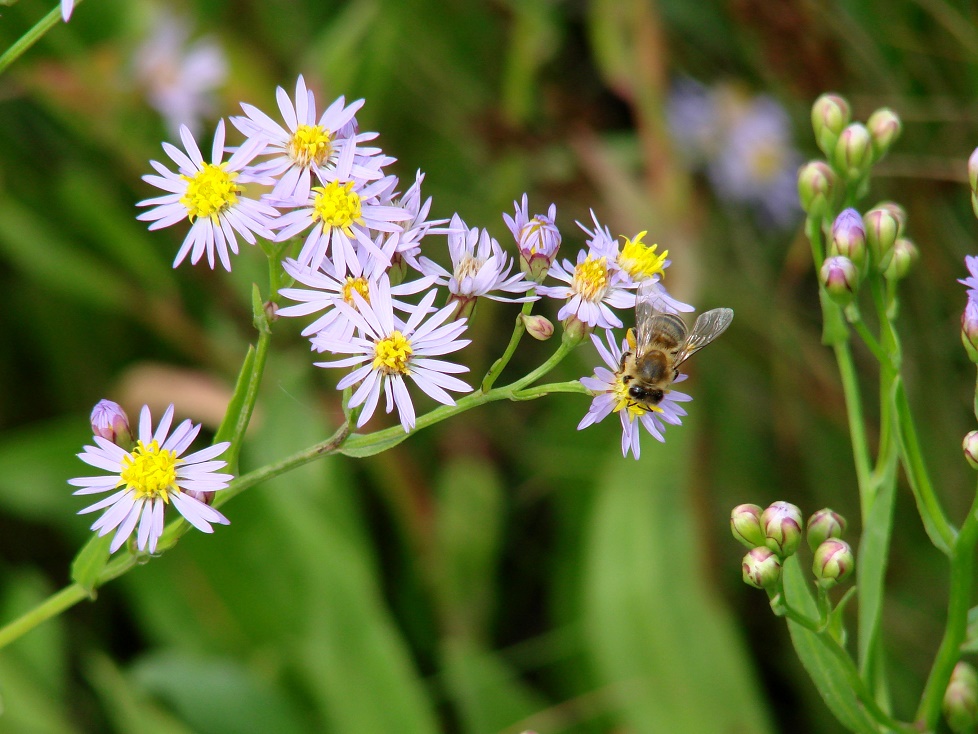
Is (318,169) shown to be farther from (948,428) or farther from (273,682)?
(948,428)

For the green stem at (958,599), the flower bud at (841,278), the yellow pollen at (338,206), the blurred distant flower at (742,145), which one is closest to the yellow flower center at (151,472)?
the yellow pollen at (338,206)

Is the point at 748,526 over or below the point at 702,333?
below

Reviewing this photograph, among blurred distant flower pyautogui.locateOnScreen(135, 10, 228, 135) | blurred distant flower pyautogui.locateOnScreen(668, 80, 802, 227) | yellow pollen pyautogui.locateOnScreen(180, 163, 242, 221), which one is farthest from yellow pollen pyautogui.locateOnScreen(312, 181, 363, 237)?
blurred distant flower pyautogui.locateOnScreen(668, 80, 802, 227)

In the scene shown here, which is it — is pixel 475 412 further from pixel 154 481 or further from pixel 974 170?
pixel 154 481

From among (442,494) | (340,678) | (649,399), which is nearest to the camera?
(649,399)

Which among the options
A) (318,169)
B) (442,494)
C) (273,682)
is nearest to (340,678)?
(273,682)

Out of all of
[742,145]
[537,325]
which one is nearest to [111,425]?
[537,325]

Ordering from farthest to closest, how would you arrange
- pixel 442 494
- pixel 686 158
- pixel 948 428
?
1. pixel 686 158
2. pixel 442 494
3. pixel 948 428
